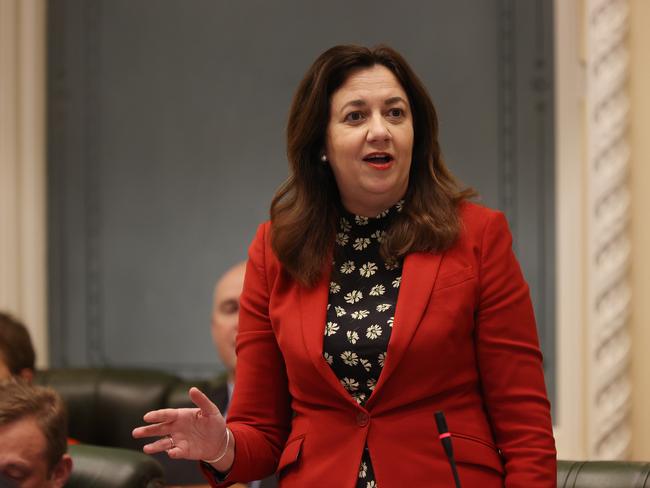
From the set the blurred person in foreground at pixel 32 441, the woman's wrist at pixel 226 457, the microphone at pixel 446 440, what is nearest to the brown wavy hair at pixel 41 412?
the blurred person in foreground at pixel 32 441

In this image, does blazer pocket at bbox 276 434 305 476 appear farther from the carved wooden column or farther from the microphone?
the carved wooden column

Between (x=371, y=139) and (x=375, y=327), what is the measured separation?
0.33 metres

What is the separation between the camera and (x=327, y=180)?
216cm

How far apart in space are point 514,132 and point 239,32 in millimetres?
1287

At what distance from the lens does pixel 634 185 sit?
141 inches

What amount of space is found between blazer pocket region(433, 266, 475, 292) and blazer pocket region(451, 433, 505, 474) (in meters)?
0.25

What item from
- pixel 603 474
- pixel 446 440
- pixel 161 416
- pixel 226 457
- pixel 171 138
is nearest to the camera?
pixel 446 440

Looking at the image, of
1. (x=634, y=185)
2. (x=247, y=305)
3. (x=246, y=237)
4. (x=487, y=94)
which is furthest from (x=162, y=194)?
(x=247, y=305)

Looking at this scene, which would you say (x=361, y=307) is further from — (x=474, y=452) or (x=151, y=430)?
(x=151, y=430)

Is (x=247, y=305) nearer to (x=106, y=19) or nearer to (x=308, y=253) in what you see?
(x=308, y=253)

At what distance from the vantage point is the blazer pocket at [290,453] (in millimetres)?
1958

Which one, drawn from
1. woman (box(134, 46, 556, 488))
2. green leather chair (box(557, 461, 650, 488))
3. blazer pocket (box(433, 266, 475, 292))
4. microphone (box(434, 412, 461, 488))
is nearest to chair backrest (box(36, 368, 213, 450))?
green leather chair (box(557, 461, 650, 488))

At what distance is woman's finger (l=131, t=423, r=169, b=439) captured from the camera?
1.83m

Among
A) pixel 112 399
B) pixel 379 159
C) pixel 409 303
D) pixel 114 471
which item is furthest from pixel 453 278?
pixel 112 399
